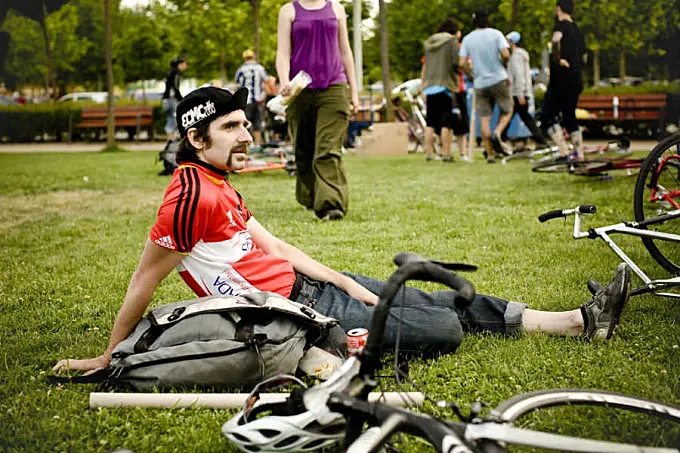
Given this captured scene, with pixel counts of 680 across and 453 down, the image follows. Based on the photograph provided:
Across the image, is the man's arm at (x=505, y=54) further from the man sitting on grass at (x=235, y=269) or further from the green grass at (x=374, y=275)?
the man sitting on grass at (x=235, y=269)

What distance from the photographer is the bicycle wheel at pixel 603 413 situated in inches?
88.4

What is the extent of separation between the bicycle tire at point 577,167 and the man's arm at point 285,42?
3687mm

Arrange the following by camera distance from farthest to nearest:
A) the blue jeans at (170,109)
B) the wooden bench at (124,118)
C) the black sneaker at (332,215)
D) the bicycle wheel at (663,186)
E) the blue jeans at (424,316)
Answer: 1. the wooden bench at (124,118)
2. the blue jeans at (170,109)
3. the black sneaker at (332,215)
4. the bicycle wheel at (663,186)
5. the blue jeans at (424,316)

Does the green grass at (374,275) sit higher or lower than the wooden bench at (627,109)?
lower

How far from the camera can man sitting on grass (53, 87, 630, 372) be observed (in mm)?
3223

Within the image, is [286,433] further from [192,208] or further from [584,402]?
[192,208]

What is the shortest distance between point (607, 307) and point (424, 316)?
0.80 meters

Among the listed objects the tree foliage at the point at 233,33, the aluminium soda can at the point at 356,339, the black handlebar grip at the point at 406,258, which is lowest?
the aluminium soda can at the point at 356,339

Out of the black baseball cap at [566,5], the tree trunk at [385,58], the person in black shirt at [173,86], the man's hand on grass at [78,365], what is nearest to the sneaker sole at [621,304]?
the man's hand on grass at [78,365]

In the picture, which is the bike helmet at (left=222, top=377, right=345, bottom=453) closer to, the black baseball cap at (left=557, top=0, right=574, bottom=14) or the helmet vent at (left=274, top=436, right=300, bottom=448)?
the helmet vent at (left=274, top=436, right=300, bottom=448)

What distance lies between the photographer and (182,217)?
3.18 m

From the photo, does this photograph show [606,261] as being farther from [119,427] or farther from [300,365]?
[119,427]

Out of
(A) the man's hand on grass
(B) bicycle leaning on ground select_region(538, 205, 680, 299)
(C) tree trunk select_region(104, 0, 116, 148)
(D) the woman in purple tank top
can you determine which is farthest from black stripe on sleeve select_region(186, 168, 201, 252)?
(C) tree trunk select_region(104, 0, 116, 148)

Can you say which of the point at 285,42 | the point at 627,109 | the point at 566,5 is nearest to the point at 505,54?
the point at 566,5
